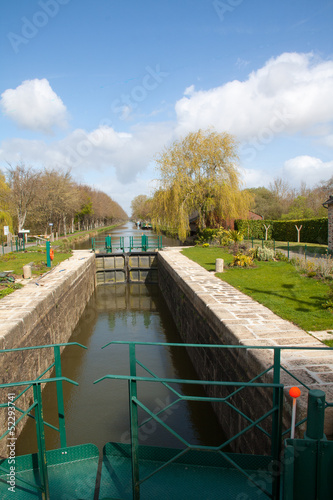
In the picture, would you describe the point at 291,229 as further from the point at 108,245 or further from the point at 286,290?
the point at 286,290

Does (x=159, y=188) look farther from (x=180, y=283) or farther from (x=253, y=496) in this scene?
(x=253, y=496)

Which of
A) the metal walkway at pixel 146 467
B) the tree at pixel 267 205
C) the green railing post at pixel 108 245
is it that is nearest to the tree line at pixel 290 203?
the tree at pixel 267 205

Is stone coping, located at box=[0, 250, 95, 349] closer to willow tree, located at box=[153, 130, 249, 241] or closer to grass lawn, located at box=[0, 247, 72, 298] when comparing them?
grass lawn, located at box=[0, 247, 72, 298]

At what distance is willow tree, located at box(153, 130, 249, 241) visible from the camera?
72.4 feet

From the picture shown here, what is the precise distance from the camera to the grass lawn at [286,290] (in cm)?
606

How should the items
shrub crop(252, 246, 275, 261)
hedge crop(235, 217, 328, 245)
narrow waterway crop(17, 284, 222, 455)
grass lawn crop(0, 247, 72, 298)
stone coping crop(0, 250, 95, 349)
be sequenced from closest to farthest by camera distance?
narrow waterway crop(17, 284, 222, 455)
stone coping crop(0, 250, 95, 349)
grass lawn crop(0, 247, 72, 298)
shrub crop(252, 246, 275, 261)
hedge crop(235, 217, 328, 245)

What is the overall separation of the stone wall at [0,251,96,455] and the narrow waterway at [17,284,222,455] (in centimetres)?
60

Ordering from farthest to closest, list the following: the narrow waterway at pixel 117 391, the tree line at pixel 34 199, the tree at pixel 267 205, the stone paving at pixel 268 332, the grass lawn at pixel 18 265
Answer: the tree at pixel 267 205, the tree line at pixel 34 199, the grass lawn at pixel 18 265, the narrow waterway at pixel 117 391, the stone paving at pixel 268 332

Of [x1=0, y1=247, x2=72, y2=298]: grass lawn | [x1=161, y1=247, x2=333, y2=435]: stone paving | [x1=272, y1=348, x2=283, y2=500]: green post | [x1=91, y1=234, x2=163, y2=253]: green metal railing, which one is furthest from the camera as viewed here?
[x1=91, y1=234, x2=163, y2=253]: green metal railing

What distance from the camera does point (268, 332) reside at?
5.30 meters

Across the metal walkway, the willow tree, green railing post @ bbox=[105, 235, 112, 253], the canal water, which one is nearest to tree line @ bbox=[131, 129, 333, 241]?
the willow tree

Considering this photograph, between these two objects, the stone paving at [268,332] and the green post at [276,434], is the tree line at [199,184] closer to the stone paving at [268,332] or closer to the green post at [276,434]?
the stone paving at [268,332]

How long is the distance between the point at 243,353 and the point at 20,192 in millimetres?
29361

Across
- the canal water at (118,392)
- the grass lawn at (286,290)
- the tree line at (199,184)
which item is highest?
the tree line at (199,184)
